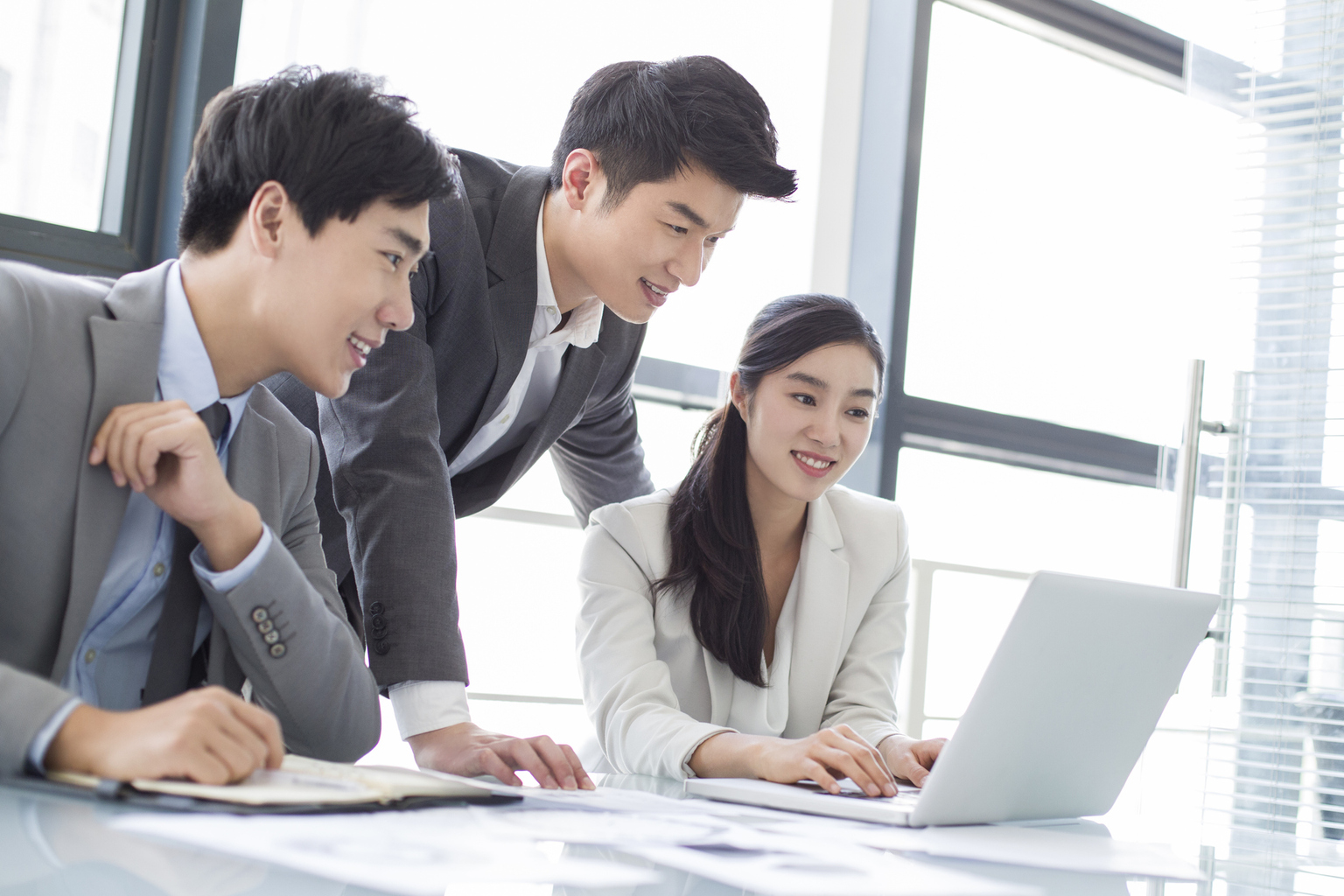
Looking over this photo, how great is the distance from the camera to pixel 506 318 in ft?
5.23

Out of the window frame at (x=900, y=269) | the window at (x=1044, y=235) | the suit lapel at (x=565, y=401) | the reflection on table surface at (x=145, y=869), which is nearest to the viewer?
the reflection on table surface at (x=145, y=869)

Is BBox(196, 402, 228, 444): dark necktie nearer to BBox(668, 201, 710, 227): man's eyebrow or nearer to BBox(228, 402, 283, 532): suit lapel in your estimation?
BBox(228, 402, 283, 532): suit lapel

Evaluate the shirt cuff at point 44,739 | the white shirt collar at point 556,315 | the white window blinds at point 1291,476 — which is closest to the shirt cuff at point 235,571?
the shirt cuff at point 44,739

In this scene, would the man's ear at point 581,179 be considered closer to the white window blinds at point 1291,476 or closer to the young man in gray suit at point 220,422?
the young man in gray suit at point 220,422

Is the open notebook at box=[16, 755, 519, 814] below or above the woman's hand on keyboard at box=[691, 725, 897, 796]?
above

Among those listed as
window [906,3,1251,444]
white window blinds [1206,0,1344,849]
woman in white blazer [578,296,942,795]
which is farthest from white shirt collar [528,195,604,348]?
window [906,3,1251,444]

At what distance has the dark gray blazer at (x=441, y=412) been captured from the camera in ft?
4.25

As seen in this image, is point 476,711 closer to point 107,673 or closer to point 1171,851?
point 107,673

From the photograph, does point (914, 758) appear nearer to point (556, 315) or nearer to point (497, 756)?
point (497, 756)

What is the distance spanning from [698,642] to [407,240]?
0.83 m

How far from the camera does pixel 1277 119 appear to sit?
8.73 feet

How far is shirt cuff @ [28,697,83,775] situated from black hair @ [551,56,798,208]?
106 centimetres

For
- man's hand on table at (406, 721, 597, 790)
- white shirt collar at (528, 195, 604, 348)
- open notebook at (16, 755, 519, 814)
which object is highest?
white shirt collar at (528, 195, 604, 348)

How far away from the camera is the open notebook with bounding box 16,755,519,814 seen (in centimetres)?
68
